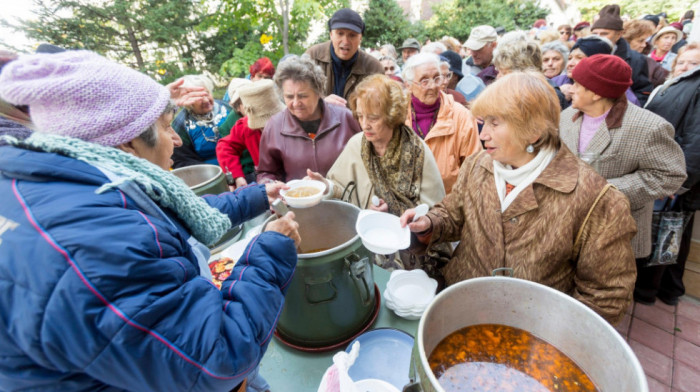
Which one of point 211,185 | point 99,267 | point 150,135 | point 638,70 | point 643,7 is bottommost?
point 211,185

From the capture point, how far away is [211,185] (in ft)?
6.79

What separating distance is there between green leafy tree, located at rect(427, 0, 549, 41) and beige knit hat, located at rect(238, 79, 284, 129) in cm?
1539

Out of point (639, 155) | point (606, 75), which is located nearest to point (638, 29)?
point (606, 75)

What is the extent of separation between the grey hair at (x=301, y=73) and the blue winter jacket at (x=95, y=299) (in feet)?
6.83

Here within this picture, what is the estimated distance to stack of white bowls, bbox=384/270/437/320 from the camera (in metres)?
1.51

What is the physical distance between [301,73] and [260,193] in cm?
127

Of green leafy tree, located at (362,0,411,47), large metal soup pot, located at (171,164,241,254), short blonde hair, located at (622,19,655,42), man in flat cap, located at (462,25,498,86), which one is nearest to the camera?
large metal soup pot, located at (171,164,241,254)

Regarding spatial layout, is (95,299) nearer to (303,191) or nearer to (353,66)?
(303,191)

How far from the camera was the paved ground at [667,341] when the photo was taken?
2.36 meters

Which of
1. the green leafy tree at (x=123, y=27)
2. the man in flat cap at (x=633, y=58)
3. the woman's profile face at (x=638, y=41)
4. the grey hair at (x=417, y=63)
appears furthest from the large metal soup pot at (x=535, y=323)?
the green leafy tree at (x=123, y=27)

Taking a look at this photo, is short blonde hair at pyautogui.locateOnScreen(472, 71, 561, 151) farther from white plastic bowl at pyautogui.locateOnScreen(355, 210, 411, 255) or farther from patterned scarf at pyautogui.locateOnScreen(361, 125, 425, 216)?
patterned scarf at pyautogui.locateOnScreen(361, 125, 425, 216)

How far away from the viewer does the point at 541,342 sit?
1036 mm

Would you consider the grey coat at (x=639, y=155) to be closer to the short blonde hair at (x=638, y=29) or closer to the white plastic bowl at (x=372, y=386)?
the white plastic bowl at (x=372, y=386)

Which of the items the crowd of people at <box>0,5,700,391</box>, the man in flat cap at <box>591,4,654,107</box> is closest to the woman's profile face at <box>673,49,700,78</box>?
the crowd of people at <box>0,5,700,391</box>
